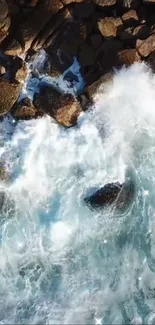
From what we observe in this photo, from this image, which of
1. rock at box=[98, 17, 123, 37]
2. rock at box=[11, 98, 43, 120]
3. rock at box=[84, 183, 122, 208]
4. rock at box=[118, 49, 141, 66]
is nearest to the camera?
rock at box=[84, 183, 122, 208]

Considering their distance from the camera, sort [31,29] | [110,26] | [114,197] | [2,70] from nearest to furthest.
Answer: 1. [114,197]
2. [110,26]
3. [2,70]
4. [31,29]

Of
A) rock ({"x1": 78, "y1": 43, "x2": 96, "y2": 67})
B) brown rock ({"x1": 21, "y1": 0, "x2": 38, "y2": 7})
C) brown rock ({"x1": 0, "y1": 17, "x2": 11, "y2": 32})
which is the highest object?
brown rock ({"x1": 21, "y1": 0, "x2": 38, "y2": 7})

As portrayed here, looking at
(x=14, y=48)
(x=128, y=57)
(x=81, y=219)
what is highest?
(x=14, y=48)

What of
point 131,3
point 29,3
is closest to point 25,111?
point 29,3

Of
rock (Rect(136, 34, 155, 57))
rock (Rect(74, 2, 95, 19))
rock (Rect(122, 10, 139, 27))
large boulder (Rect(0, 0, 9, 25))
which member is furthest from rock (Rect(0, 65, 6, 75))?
rock (Rect(136, 34, 155, 57))

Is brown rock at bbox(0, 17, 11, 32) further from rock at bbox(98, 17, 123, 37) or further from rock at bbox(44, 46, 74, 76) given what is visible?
rock at bbox(98, 17, 123, 37)

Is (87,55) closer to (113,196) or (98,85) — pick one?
(98,85)

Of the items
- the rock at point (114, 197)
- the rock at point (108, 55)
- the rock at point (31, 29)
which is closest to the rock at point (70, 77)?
the rock at point (108, 55)
